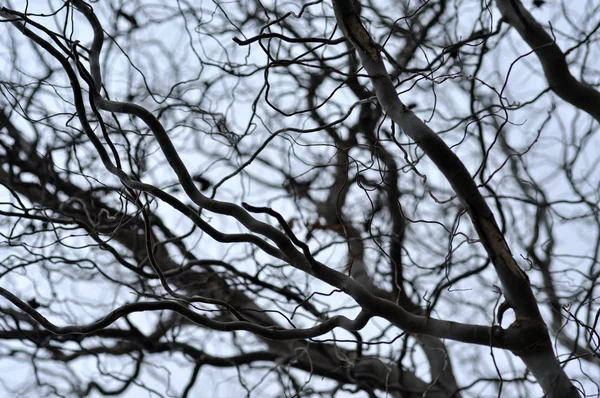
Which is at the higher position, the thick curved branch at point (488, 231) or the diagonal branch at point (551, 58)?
the diagonal branch at point (551, 58)

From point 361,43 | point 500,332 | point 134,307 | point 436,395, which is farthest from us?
point 436,395

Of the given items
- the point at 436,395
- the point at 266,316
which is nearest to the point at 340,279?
the point at 436,395

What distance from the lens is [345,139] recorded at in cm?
368

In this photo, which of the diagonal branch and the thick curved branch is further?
the diagonal branch

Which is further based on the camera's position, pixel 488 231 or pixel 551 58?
pixel 551 58

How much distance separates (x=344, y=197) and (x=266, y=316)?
2.92 ft

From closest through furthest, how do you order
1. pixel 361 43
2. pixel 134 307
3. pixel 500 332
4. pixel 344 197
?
pixel 134 307
pixel 500 332
pixel 361 43
pixel 344 197

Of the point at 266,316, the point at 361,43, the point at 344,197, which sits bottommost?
the point at 361,43

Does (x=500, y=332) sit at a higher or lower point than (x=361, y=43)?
lower

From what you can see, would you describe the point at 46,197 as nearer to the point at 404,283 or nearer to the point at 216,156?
the point at 216,156

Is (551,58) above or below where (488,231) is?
above

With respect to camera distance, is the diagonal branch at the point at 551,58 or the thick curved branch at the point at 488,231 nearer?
the thick curved branch at the point at 488,231

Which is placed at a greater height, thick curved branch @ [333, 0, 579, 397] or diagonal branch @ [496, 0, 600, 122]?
diagonal branch @ [496, 0, 600, 122]

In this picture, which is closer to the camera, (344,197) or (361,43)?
(361,43)
